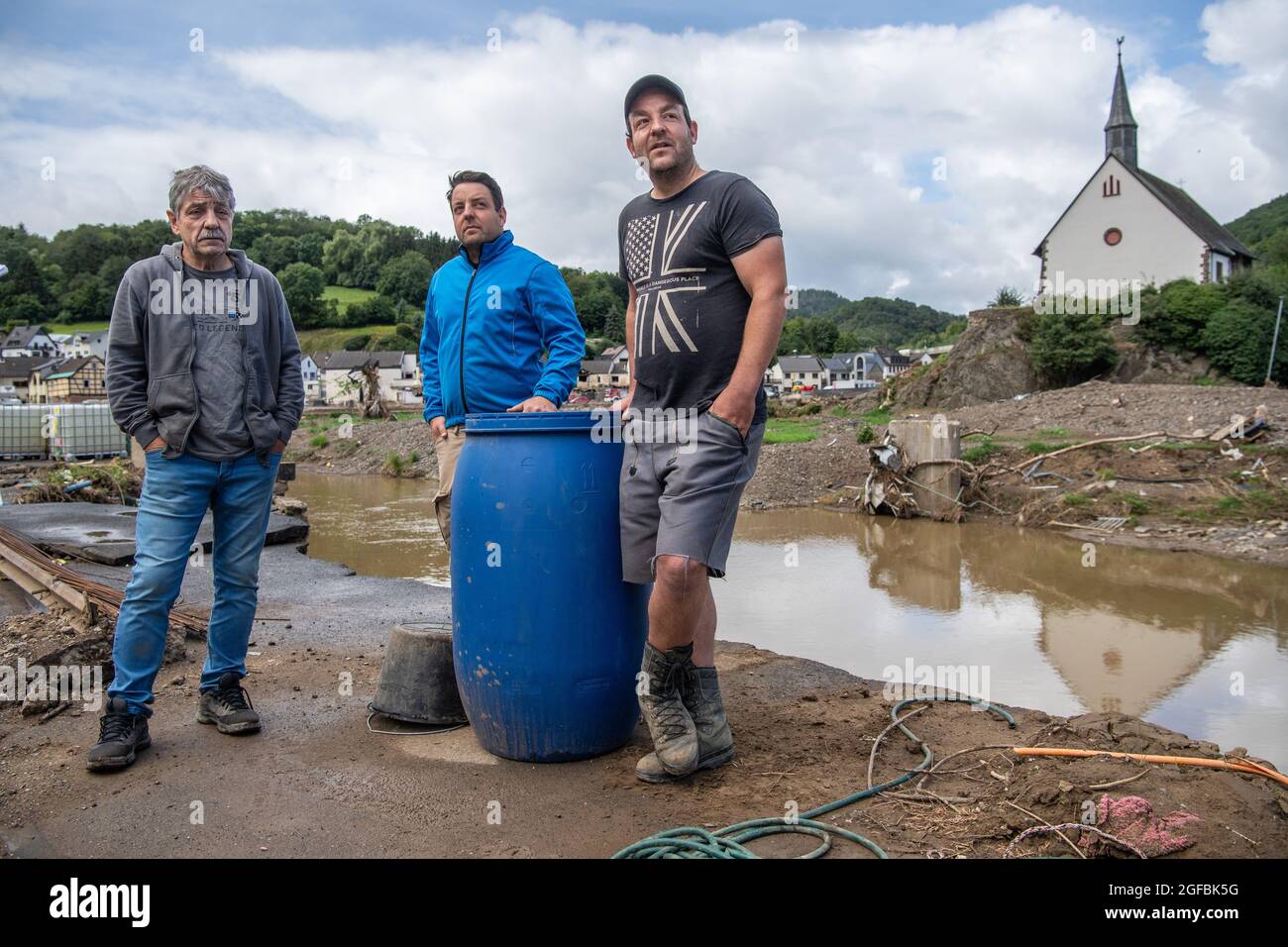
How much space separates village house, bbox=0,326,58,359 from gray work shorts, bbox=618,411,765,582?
88.1 meters

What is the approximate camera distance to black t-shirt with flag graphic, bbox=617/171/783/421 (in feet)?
9.49

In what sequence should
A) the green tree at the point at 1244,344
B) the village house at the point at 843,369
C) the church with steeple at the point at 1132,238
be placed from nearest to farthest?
the green tree at the point at 1244,344, the church with steeple at the point at 1132,238, the village house at the point at 843,369

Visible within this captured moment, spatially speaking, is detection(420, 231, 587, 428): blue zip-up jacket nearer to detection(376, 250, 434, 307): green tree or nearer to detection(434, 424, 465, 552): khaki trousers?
detection(434, 424, 465, 552): khaki trousers

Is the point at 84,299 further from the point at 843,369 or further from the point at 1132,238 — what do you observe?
the point at 1132,238

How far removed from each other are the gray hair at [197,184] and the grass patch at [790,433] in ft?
48.9

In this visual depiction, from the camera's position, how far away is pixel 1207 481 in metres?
10.6

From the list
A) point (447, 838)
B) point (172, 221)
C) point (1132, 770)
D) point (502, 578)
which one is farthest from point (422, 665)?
point (1132, 770)

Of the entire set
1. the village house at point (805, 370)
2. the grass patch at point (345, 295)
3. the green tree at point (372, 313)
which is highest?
the grass patch at point (345, 295)

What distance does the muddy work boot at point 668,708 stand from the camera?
2875 mm

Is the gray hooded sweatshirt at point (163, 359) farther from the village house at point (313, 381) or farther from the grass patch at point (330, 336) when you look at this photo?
the grass patch at point (330, 336)

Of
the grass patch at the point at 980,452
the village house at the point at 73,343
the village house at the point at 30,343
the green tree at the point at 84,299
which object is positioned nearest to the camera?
the grass patch at the point at 980,452

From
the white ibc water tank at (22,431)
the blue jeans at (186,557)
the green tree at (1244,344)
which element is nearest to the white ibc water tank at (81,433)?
the white ibc water tank at (22,431)

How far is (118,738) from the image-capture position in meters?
3.10

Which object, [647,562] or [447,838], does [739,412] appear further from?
[447,838]
